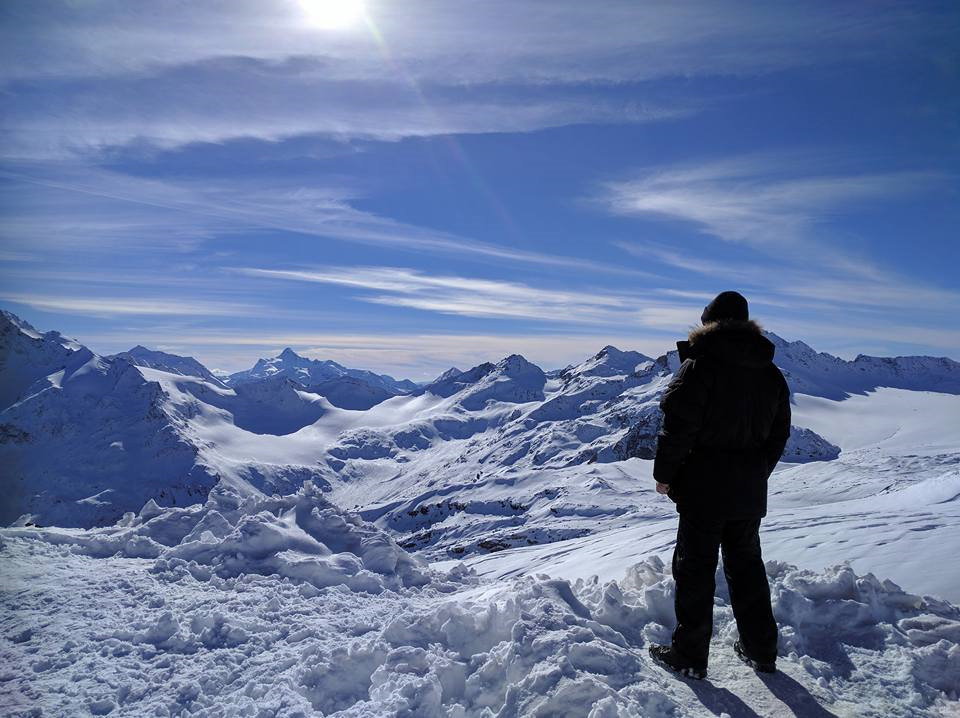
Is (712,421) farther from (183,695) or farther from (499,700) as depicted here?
(183,695)

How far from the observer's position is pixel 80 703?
5.36m

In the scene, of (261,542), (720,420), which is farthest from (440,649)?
(261,542)

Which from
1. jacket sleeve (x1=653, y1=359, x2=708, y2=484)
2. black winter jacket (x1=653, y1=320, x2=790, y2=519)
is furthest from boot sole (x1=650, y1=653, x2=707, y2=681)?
jacket sleeve (x1=653, y1=359, x2=708, y2=484)

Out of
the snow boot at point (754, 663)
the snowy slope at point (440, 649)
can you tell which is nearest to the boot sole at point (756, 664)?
the snow boot at point (754, 663)

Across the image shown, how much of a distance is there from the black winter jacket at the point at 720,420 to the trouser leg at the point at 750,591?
0.90 ft

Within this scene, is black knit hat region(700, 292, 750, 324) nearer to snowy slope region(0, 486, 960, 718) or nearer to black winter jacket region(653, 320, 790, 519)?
black winter jacket region(653, 320, 790, 519)

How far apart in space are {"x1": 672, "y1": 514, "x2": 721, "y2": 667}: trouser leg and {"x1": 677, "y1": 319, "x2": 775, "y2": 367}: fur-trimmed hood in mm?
1428

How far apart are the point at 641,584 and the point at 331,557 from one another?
4647mm

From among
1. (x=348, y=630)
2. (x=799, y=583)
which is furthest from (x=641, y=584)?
(x=348, y=630)

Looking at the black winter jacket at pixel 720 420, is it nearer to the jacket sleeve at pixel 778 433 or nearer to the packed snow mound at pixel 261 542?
the jacket sleeve at pixel 778 433

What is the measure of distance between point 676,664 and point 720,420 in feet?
7.16

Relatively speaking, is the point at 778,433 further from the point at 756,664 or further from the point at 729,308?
the point at 756,664

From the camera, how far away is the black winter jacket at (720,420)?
17.0ft

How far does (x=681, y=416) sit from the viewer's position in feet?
16.9
